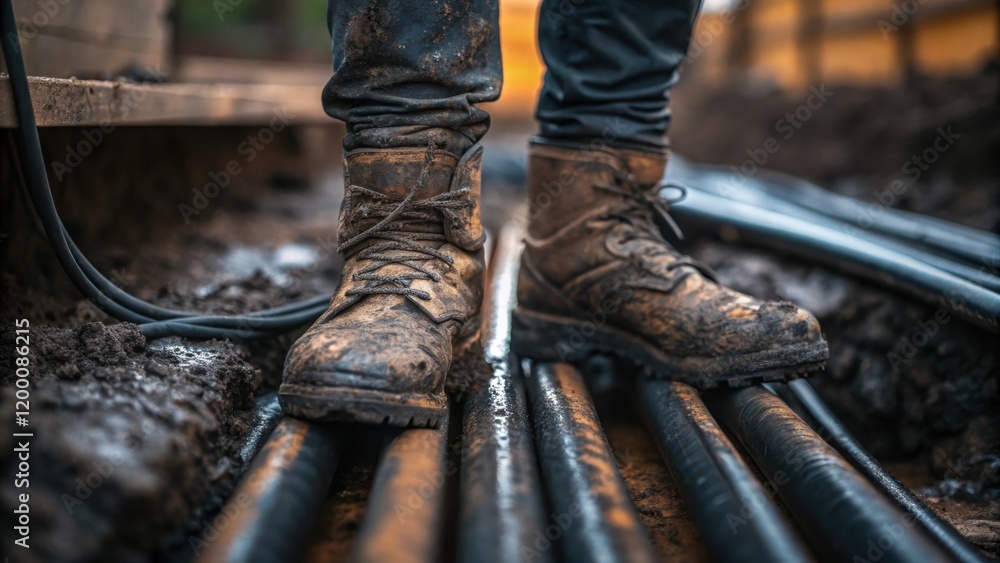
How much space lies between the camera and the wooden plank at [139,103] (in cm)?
119

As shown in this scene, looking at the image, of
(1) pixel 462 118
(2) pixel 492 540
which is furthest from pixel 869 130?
(2) pixel 492 540

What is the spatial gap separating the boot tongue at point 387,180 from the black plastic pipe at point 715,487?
544mm

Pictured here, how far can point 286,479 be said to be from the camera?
2.82 feet

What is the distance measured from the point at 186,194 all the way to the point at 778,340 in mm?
2017

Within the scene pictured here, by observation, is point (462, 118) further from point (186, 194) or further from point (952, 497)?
Result: point (186, 194)

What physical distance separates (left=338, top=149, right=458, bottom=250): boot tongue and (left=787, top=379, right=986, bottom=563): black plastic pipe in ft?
2.76

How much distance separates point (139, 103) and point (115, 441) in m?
1.14

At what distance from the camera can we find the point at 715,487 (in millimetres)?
943

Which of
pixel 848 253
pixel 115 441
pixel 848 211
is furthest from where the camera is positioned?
pixel 848 211

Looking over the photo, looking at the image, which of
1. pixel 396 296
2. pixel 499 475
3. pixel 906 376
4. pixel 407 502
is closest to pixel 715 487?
pixel 499 475

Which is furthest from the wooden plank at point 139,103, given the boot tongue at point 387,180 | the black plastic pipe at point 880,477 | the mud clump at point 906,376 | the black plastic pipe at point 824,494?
the mud clump at point 906,376

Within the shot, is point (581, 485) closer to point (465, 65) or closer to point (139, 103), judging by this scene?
point (465, 65)

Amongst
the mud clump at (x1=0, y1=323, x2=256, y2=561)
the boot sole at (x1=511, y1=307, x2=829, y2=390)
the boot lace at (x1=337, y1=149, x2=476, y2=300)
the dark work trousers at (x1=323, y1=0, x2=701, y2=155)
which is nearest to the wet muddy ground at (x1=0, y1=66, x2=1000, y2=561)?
the mud clump at (x1=0, y1=323, x2=256, y2=561)

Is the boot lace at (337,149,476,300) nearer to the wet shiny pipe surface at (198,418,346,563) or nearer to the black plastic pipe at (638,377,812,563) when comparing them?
the wet shiny pipe surface at (198,418,346,563)
